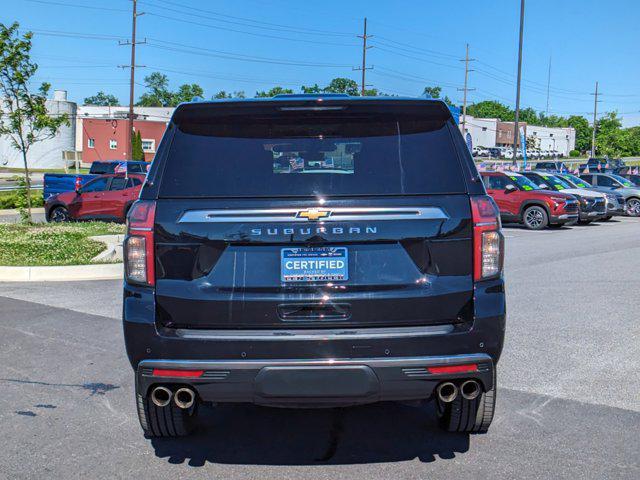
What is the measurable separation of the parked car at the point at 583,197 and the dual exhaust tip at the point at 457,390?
21.0m

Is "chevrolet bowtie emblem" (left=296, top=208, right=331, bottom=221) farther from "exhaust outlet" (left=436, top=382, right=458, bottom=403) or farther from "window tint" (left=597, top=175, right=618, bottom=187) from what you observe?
"window tint" (left=597, top=175, right=618, bottom=187)

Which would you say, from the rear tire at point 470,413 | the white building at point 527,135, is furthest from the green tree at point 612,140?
the rear tire at point 470,413

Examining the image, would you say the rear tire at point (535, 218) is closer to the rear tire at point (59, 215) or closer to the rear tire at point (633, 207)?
the rear tire at point (633, 207)

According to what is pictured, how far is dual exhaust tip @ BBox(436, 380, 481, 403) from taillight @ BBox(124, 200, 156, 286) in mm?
1658

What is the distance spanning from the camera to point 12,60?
1680 centimetres

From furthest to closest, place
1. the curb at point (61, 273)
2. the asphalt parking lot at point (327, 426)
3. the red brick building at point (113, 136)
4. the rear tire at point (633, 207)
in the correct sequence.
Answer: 1. the red brick building at point (113, 136)
2. the rear tire at point (633, 207)
3. the curb at point (61, 273)
4. the asphalt parking lot at point (327, 426)

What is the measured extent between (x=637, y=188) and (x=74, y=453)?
29.2 m

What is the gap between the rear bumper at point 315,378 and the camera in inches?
147

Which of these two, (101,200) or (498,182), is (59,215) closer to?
(101,200)

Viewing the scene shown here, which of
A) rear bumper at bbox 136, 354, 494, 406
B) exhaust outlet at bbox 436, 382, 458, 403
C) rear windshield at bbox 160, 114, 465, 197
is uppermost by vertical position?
rear windshield at bbox 160, 114, 465, 197

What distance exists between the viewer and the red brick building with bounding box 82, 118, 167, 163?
74000 mm

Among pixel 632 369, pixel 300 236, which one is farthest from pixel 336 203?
pixel 632 369

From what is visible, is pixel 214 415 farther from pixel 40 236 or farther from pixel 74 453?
pixel 40 236

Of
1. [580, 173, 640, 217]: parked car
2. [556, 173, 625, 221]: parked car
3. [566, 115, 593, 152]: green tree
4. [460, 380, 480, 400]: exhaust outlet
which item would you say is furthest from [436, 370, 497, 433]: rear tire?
[566, 115, 593, 152]: green tree
